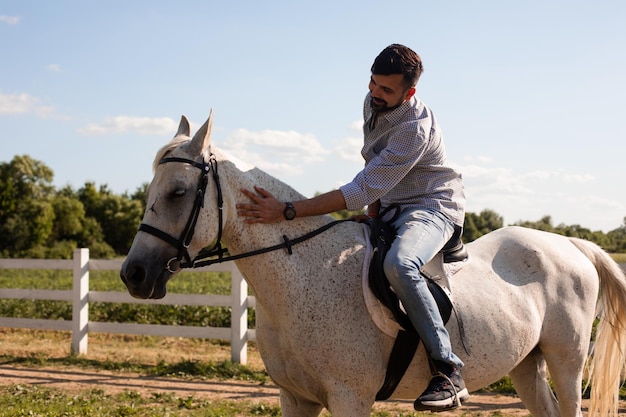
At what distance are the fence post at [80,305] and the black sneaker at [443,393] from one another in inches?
335

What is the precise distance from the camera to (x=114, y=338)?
41.9 feet

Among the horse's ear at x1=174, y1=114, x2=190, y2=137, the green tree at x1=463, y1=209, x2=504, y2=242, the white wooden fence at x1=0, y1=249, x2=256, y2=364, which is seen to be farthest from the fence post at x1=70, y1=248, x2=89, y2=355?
→ the green tree at x1=463, y1=209, x2=504, y2=242

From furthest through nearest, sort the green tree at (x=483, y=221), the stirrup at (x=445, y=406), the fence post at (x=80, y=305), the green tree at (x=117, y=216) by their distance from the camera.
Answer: the green tree at (x=117, y=216) → the green tree at (x=483, y=221) → the fence post at (x=80, y=305) → the stirrup at (x=445, y=406)

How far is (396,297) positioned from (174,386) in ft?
18.9

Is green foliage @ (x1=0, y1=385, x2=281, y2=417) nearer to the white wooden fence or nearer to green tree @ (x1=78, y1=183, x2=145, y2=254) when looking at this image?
the white wooden fence

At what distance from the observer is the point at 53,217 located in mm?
57750

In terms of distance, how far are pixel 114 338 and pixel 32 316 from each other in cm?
356

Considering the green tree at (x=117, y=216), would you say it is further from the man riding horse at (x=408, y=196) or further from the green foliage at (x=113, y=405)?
the man riding horse at (x=408, y=196)

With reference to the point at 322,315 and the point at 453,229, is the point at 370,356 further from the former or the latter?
the point at 453,229

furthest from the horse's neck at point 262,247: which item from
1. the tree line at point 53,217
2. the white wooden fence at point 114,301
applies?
the tree line at point 53,217

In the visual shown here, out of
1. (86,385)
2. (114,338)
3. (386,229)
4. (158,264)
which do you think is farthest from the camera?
(114,338)

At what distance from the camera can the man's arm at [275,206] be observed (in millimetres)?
3193

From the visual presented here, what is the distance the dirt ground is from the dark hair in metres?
4.38

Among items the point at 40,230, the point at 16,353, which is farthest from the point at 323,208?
the point at 40,230
